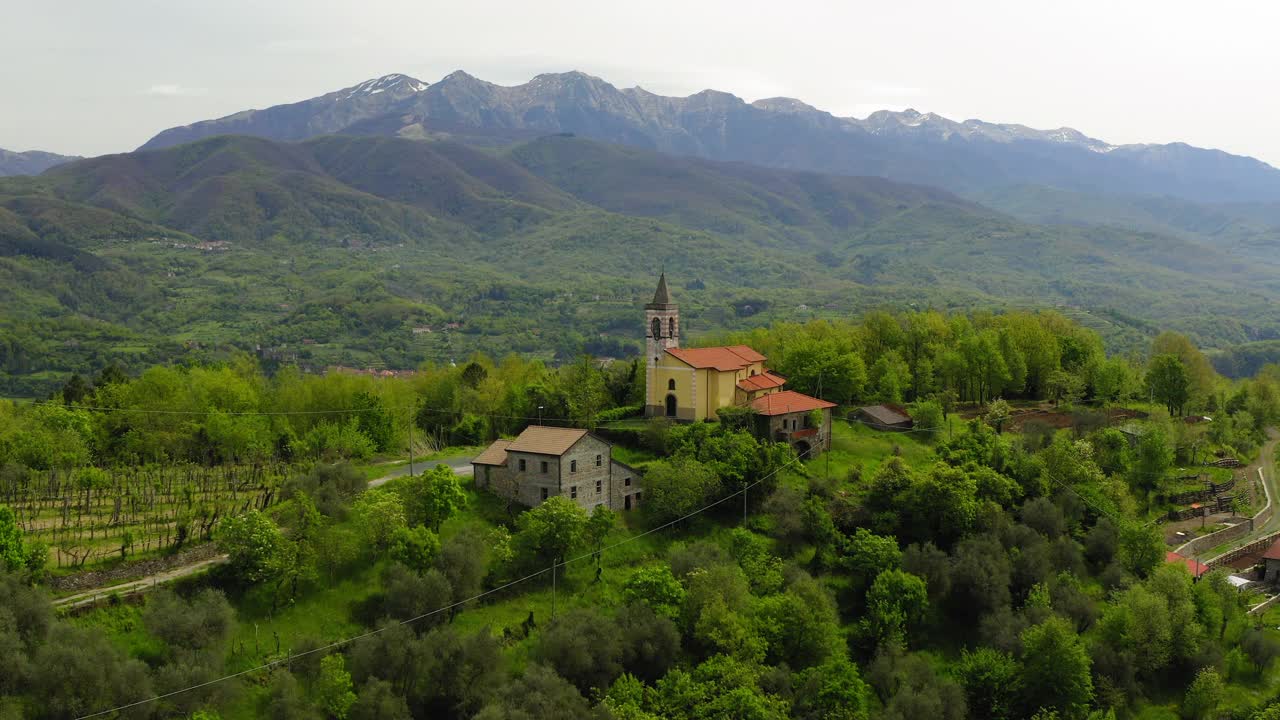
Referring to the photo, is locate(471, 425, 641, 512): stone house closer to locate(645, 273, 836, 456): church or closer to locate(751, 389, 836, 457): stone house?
locate(645, 273, 836, 456): church

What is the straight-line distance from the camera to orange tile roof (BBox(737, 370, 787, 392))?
67.3 metres

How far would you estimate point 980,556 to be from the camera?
5456 centimetres

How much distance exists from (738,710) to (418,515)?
19084 mm

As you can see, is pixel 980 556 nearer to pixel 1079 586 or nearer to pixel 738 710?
pixel 1079 586

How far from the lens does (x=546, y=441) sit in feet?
173

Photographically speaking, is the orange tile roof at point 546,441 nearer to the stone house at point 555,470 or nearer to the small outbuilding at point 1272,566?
the stone house at point 555,470

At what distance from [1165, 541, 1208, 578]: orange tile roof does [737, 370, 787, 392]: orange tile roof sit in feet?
92.9

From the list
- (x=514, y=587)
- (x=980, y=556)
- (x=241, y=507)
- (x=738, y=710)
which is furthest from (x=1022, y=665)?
(x=241, y=507)

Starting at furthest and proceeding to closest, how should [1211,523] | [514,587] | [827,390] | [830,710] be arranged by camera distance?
[827,390], [1211,523], [514,587], [830,710]

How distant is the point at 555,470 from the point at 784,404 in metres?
20.1

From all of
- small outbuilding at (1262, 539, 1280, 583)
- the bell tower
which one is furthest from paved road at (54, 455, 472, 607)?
small outbuilding at (1262, 539, 1280, 583)

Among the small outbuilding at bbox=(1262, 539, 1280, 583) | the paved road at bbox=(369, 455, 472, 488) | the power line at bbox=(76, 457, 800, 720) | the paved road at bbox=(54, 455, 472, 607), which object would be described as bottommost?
the small outbuilding at bbox=(1262, 539, 1280, 583)

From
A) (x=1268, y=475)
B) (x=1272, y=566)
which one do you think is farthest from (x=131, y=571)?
(x=1268, y=475)

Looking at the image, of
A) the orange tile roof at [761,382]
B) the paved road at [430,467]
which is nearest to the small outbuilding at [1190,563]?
the orange tile roof at [761,382]
